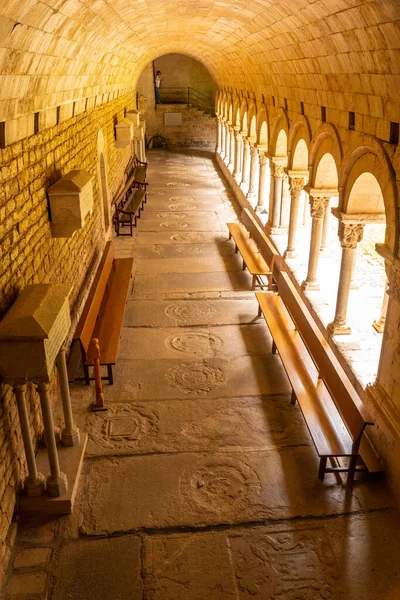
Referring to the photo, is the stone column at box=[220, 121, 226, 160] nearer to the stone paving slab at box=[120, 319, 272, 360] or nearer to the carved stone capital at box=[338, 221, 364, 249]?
the stone paving slab at box=[120, 319, 272, 360]

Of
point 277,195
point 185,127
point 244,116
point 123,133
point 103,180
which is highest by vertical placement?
point 244,116

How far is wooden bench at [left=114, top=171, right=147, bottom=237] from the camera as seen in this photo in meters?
12.4

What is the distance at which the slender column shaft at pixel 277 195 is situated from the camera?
34.3ft

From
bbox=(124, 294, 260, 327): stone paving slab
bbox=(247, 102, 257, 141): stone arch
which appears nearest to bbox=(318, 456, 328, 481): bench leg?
bbox=(124, 294, 260, 327): stone paving slab

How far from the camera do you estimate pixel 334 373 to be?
18.0ft

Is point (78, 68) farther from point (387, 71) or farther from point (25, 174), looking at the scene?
point (387, 71)

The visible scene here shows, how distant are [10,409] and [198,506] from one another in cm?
190

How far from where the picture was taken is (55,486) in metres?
4.54

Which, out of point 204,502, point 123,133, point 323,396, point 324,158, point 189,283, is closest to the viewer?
point 204,502

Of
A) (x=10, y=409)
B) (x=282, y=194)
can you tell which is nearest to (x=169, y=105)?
(x=282, y=194)

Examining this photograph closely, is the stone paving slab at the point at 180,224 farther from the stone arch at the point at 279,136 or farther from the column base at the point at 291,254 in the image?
the column base at the point at 291,254

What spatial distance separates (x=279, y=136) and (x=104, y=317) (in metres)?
5.16

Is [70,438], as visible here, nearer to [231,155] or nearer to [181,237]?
[181,237]

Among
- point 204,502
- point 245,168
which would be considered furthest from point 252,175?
point 204,502
